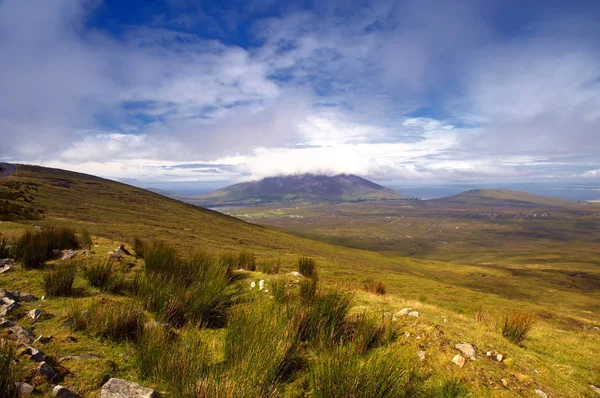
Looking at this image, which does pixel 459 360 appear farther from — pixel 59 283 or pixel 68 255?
pixel 68 255

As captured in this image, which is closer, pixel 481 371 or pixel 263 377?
pixel 263 377

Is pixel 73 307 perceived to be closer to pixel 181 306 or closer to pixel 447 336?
pixel 181 306

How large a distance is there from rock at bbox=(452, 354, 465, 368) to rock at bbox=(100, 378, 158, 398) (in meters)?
5.02

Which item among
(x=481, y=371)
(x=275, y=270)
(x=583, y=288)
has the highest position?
(x=481, y=371)

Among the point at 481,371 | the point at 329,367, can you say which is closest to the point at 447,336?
the point at 481,371

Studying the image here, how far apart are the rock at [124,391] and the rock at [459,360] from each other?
5019 mm

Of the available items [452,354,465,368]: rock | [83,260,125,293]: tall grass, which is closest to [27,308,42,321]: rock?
[83,260,125,293]: tall grass

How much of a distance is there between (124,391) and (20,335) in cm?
256

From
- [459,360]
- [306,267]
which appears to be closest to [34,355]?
[459,360]

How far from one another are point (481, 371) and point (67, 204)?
51426 millimetres

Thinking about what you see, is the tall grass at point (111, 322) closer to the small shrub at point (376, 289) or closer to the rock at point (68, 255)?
the rock at point (68, 255)

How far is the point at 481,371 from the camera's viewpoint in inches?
197

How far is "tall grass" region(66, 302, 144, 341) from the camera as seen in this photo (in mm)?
5051

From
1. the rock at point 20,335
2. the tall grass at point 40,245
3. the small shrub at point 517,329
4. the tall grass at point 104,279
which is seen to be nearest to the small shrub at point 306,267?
the tall grass at point 104,279
